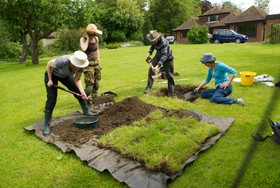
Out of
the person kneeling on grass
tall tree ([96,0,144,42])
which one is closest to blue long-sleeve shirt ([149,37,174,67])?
the person kneeling on grass

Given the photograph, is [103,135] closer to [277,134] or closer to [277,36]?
[277,134]

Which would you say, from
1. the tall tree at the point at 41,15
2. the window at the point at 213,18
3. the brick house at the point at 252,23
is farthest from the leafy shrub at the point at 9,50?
the window at the point at 213,18

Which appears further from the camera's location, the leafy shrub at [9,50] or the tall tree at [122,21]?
the tall tree at [122,21]

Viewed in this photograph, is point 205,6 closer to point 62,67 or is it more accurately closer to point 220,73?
point 220,73

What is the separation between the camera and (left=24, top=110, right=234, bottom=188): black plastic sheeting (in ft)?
9.60

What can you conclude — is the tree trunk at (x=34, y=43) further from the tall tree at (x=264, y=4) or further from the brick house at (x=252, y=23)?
the tall tree at (x=264, y=4)

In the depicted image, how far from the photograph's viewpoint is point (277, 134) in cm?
356

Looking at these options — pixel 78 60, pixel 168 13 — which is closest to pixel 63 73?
pixel 78 60

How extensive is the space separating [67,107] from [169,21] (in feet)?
137

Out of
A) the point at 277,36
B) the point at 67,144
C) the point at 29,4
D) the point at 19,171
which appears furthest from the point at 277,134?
the point at 277,36

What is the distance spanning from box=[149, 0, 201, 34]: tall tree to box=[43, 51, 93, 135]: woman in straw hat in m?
41.5

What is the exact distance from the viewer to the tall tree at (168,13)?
44.4 meters

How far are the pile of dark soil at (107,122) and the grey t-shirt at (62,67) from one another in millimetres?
935

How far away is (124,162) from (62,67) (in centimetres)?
187
